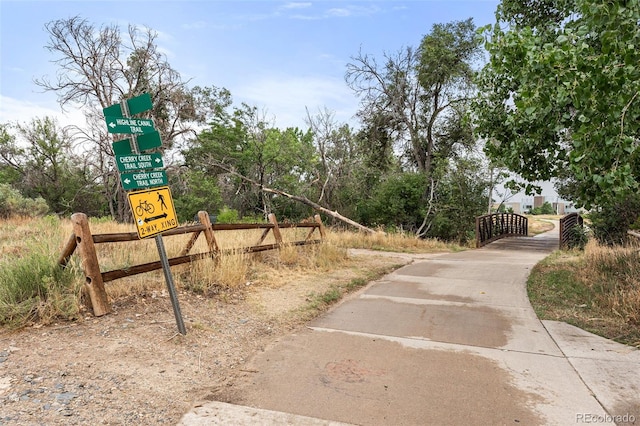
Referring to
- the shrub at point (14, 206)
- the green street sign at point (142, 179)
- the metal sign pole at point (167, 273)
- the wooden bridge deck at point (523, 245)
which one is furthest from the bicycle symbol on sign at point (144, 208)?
the wooden bridge deck at point (523, 245)

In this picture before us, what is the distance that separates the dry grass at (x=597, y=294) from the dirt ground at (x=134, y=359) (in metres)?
3.91

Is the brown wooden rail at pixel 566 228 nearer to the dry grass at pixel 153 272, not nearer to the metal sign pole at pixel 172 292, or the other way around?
the dry grass at pixel 153 272

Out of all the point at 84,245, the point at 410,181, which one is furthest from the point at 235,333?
the point at 410,181

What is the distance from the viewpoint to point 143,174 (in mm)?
4211

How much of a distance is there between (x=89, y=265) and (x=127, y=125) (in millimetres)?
1687

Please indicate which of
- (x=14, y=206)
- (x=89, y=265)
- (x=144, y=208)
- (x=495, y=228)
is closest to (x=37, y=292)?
(x=89, y=265)

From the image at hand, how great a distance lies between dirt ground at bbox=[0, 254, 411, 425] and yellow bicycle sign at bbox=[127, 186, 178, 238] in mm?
1177

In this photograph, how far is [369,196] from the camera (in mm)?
23266

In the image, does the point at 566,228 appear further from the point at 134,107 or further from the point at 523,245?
the point at 134,107

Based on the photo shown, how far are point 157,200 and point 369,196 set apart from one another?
19.6m

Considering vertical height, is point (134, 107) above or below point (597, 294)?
above

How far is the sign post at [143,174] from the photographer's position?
407 centimetres

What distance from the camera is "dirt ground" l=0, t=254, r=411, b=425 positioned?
2.88 m

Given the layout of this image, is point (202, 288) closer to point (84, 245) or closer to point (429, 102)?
point (84, 245)
